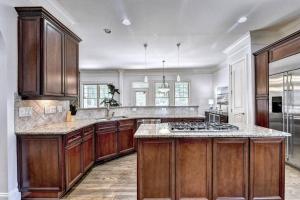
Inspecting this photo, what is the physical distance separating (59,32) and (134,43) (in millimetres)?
2511

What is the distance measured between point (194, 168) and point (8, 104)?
240 cm

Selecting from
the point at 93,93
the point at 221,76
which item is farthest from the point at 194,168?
the point at 93,93

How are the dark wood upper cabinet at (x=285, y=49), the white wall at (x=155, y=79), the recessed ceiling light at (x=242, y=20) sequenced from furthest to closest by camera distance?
the white wall at (x=155, y=79) < the recessed ceiling light at (x=242, y=20) < the dark wood upper cabinet at (x=285, y=49)

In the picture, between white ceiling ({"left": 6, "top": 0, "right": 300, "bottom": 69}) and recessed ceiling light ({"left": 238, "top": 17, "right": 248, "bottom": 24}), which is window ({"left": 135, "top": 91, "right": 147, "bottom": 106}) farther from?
recessed ceiling light ({"left": 238, "top": 17, "right": 248, "bottom": 24})

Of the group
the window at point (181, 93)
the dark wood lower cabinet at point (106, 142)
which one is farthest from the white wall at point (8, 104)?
the window at point (181, 93)

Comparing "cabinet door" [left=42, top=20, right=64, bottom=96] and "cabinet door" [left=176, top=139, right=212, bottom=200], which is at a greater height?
"cabinet door" [left=42, top=20, right=64, bottom=96]

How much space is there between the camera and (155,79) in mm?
9883

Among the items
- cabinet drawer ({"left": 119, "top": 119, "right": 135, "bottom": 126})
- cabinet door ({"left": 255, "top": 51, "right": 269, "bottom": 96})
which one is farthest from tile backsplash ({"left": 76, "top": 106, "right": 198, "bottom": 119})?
cabinet door ({"left": 255, "top": 51, "right": 269, "bottom": 96})

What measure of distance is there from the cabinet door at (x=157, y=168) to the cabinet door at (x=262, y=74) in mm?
2944

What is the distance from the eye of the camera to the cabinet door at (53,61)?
281 cm

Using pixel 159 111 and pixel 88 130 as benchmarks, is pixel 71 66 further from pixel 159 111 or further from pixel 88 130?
pixel 159 111

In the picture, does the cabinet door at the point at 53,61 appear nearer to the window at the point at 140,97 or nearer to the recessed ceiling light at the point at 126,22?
the recessed ceiling light at the point at 126,22

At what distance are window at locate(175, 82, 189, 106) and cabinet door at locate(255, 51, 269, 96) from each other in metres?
5.22

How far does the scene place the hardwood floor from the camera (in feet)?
9.41
